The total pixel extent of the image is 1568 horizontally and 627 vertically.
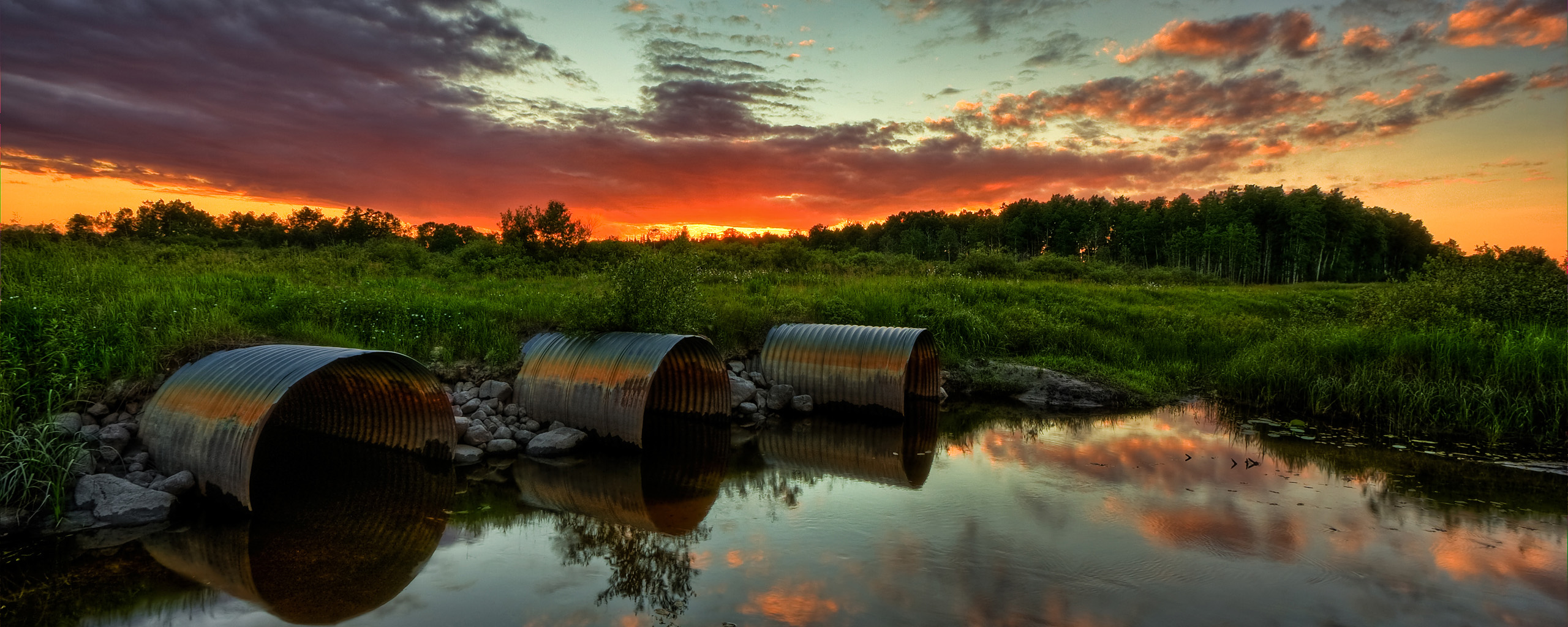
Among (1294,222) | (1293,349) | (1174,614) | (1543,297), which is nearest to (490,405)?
(1174,614)

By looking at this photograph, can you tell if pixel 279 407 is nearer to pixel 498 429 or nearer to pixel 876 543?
pixel 498 429

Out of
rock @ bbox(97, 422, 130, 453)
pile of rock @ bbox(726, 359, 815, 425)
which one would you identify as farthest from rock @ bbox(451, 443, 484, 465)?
pile of rock @ bbox(726, 359, 815, 425)

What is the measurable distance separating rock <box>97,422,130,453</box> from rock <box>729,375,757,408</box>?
27.8 feet

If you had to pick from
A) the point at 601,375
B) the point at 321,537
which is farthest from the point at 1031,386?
the point at 321,537

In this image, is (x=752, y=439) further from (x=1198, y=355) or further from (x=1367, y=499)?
(x=1198, y=355)

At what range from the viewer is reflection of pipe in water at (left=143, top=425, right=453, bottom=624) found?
6.11 m

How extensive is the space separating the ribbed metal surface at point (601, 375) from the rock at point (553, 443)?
0.96 ft

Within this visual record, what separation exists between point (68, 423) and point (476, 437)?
4.43 m

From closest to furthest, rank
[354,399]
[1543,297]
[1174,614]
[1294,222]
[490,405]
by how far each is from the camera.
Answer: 1. [1174,614]
2. [354,399]
3. [490,405]
4. [1543,297]
5. [1294,222]

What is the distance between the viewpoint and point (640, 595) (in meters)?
6.14

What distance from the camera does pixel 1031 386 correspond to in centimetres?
1639

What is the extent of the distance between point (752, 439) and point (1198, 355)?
572 inches

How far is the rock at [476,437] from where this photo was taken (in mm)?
10484

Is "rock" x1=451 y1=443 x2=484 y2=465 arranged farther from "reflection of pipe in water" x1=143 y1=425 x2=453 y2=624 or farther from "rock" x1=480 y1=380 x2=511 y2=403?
"rock" x1=480 y1=380 x2=511 y2=403
